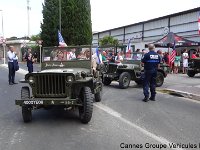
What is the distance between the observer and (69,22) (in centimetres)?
3872

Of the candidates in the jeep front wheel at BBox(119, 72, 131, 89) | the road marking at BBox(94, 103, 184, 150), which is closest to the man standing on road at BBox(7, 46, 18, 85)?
the jeep front wheel at BBox(119, 72, 131, 89)

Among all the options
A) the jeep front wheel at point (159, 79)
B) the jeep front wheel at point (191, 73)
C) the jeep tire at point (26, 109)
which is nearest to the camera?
the jeep tire at point (26, 109)

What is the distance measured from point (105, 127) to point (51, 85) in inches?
57.9

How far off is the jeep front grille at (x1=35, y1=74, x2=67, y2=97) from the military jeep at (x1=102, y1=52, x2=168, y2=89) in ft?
23.5

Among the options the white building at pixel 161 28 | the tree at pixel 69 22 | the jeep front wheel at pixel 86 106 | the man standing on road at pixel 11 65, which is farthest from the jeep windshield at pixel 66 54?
the tree at pixel 69 22

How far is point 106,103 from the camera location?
1072cm

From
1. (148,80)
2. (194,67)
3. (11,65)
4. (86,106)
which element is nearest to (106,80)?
(11,65)

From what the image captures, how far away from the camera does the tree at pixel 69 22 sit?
38.6m

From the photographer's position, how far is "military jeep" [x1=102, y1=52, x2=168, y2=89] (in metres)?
15.0

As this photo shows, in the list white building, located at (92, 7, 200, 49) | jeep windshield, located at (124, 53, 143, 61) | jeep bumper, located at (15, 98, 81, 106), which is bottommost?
jeep bumper, located at (15, 98, 81, 106)

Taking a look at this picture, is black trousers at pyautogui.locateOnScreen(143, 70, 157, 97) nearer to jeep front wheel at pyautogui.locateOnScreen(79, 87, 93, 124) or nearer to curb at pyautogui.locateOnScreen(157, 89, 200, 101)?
curb at pyautogui.locateOnScreen(157, 89, 200, 101)

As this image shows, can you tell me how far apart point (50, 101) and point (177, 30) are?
33180 mm

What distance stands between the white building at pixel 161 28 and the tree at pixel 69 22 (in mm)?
7616

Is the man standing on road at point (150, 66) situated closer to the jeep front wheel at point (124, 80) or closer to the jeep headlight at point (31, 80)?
the jeep front wheel at point (124, 80)
